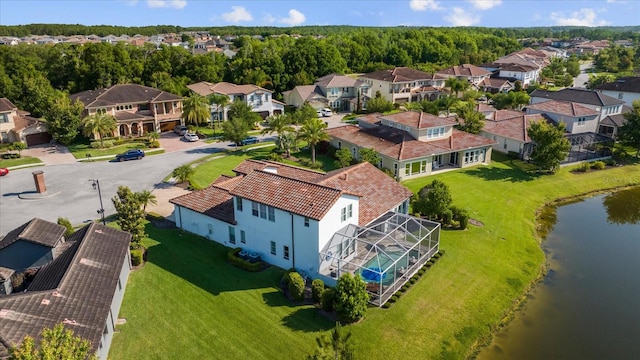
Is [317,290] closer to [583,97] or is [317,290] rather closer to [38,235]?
[38,235]

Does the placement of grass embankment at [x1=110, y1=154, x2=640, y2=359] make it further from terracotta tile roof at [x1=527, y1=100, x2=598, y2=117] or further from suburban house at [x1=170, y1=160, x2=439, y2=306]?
terracotta tile roof at [x1=527, y1=100, x2=598, y2=117]

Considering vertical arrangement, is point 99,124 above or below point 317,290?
above

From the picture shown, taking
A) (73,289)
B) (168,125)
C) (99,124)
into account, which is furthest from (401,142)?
(99,124)

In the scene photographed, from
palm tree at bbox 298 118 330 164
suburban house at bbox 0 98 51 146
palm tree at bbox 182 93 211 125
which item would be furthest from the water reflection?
suburban house at bbox 0 98 51 146

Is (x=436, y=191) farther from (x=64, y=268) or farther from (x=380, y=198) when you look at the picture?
(x=64, y=268)

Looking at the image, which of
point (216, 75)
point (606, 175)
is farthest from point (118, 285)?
point (216, 75)

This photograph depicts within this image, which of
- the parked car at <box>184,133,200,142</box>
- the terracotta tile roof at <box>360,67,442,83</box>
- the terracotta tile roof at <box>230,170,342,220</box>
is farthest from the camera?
the terracotta tile roof at <box>360,67,442,83</box>

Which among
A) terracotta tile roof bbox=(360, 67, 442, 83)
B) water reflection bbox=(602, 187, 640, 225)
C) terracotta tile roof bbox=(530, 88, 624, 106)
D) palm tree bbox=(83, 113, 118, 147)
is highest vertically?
terracotta tile roof bbox=(360, 67, 442, 83)
